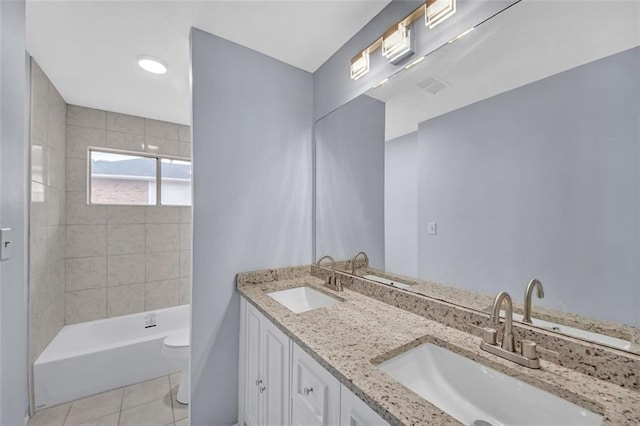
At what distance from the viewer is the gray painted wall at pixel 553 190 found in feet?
2.35

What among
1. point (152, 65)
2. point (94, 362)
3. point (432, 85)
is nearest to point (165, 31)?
point (152, 65)

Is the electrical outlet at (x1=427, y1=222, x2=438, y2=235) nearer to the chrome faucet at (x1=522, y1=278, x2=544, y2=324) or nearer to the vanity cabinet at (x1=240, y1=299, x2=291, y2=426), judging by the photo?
the chrome faucet at (x1=522, y1=278, x2=544, y2=324)

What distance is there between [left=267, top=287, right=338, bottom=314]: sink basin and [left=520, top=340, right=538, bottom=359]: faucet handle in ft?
3.12

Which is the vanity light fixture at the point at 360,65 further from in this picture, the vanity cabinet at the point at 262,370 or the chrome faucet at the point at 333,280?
the vanity cabinet at the point at 262,370

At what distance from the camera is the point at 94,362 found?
6.68 ft

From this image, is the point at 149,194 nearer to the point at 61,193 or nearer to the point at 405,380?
the point at 61,193

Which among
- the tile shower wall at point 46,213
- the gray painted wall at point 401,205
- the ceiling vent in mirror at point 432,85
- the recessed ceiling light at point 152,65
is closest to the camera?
the ceiling vent in mirror at point 432,85

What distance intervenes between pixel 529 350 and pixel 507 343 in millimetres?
56

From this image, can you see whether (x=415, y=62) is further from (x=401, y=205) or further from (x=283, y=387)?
(x=283, y=387)

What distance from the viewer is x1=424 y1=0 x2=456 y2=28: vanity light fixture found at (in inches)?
42.9

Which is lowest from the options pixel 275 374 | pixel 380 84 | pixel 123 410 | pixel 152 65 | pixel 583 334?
pixel 123 410

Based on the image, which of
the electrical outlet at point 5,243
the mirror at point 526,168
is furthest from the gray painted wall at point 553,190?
the electrical outlet at point 5,243

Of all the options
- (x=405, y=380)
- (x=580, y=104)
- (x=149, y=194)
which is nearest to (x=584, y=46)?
(x=580, y=104)

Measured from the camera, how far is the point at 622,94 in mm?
714
